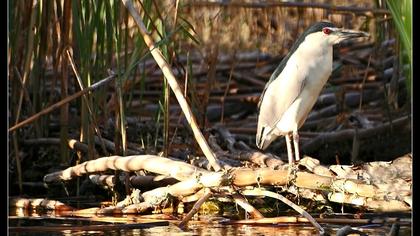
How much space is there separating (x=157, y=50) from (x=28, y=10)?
1.61 m

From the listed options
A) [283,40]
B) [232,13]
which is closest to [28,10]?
[232,13]

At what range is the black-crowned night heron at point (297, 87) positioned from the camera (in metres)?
6.27

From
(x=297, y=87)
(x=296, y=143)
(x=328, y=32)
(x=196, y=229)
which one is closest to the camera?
(x=196, y=229)

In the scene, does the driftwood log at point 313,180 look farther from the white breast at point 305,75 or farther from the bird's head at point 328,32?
the bird's head at point 328,32

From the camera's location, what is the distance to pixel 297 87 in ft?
20.6

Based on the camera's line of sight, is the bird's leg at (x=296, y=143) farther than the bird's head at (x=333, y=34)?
No

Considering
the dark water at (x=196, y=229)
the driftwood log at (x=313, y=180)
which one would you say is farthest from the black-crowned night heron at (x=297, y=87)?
the dark water at (x=196, y=229)

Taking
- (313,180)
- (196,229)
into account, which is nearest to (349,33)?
(313,180)

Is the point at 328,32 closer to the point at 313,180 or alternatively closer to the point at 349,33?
the point at 349,33

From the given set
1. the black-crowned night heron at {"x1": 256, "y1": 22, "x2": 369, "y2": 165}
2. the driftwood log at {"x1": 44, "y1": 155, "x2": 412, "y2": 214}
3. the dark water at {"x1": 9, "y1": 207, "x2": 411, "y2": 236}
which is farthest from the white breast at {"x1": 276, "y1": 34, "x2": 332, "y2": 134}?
the dark water at {"x1": 9, "y1": 207, "x2": 411, "y2": 236}

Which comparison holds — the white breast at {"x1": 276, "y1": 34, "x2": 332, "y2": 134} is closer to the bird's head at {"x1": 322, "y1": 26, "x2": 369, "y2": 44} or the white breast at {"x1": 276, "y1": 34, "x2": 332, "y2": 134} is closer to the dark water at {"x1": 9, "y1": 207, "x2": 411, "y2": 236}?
the bird's head at {"x1": 322, "y1": 26, "x2": 369, "y2": 44}

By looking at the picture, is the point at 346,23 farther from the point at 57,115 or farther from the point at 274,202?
the point at 274,202
